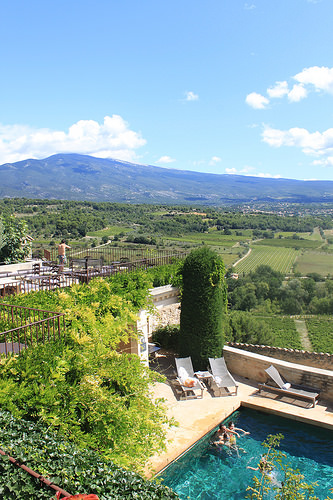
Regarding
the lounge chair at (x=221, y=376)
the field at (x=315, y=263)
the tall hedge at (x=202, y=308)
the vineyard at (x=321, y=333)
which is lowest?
the vineyard at (x=321, y=333)

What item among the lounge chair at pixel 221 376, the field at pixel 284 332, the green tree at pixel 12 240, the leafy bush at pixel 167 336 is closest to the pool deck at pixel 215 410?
the lounge chair at pixel 221 376

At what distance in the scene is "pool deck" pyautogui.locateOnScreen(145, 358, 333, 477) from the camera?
8.24 metres

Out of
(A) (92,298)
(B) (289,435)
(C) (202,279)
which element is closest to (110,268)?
(C) (202,279)

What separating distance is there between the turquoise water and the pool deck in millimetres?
183

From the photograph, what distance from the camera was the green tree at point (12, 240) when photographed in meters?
14.3

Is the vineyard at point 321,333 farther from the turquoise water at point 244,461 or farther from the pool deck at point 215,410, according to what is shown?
the turquoise water at point 244,461

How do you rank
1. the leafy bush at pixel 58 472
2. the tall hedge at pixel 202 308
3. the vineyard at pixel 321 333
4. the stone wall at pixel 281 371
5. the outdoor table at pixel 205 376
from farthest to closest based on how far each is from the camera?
the vineyard at pixel 321 333 → the tall hedge at pixel 202 308 → the outdoor table at pixel 205 376 → the stone wall at pixel 281 371 → the leafy bush at pixel 58 472

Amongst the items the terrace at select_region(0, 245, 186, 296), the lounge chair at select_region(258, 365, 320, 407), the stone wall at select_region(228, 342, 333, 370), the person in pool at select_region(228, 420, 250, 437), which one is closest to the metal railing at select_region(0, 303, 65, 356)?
the terrace at select_region(0, 245, 186, 296)

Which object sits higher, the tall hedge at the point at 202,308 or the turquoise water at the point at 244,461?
the tall hedge at the point at 202,308

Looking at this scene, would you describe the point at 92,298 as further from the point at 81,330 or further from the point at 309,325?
the point at 309,325

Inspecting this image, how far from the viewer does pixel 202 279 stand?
11.2 metres

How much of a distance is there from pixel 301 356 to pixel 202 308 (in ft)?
14.4

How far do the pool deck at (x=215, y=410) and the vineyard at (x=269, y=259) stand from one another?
2318 inches

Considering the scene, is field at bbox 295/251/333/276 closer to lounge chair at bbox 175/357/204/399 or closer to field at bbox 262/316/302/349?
field at bbox 262/316/302/349
